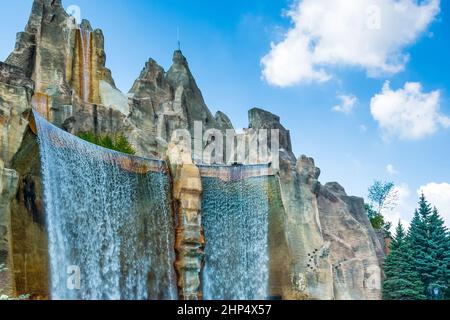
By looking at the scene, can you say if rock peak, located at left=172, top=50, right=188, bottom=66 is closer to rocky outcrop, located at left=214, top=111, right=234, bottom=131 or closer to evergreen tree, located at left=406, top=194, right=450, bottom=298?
rocky outcrop, located at left=214, top=111, right=234, bottom=131

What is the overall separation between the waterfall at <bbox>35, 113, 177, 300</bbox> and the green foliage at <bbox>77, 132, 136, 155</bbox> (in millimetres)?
3535

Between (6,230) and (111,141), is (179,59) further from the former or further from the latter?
(6,230)

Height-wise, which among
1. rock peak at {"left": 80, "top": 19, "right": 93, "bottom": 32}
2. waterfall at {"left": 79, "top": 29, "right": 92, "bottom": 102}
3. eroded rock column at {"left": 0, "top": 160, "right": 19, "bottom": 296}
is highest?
rock peak at {"left": 80, "top": 19, "right": 93, "bottom": 32}

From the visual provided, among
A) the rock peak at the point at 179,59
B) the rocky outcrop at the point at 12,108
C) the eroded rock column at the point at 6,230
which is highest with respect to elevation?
the rock peak at the point at 179,59

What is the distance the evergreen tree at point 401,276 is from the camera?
114 feet

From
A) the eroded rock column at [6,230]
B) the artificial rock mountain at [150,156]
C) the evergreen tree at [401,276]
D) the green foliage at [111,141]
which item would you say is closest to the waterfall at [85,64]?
the artificial rock mountain at [150,156]

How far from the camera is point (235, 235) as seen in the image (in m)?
28.7

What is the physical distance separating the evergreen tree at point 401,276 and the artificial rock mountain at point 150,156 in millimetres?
672

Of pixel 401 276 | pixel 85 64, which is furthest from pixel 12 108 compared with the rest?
pixel 401 276

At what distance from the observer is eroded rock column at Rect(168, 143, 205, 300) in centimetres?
2552

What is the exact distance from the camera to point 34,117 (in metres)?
20.9

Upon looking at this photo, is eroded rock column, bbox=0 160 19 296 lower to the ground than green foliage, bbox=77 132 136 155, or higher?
lower

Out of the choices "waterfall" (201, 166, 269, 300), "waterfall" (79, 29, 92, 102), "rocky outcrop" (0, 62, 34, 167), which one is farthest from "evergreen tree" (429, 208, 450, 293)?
"rocky outcrop" (0, 62, 34, 167)

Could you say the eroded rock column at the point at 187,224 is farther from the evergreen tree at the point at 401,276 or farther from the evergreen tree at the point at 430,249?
the evergreen tree at the point at 430,249
